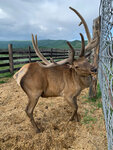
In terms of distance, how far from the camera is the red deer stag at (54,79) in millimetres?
2299

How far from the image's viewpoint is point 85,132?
248 centimetres

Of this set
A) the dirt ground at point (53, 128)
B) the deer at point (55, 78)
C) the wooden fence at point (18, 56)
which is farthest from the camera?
the wooden fence at point (18, 56)

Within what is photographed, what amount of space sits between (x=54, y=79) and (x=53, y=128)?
1.10 metres

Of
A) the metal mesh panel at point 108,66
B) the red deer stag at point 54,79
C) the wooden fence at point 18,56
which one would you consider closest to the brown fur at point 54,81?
the red deer stag at point 54,79

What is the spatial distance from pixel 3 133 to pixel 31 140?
0.64 metres

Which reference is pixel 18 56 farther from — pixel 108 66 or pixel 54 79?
pixel 108 66

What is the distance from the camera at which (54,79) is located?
2.54m

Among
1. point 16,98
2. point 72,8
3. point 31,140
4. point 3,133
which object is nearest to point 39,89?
point 31,140

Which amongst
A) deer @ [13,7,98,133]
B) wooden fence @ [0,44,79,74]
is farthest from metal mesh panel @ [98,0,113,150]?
wooden fence @ [0,44,79,74]

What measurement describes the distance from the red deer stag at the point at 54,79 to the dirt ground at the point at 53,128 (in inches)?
10.8

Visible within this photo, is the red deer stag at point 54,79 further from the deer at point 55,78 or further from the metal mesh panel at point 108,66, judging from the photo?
the metal mesh panel at point 108,66

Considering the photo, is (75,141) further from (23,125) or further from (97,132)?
(23,125)

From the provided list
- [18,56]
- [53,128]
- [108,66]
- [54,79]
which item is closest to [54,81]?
[54,79]

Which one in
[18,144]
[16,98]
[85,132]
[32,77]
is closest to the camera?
[18,144]
